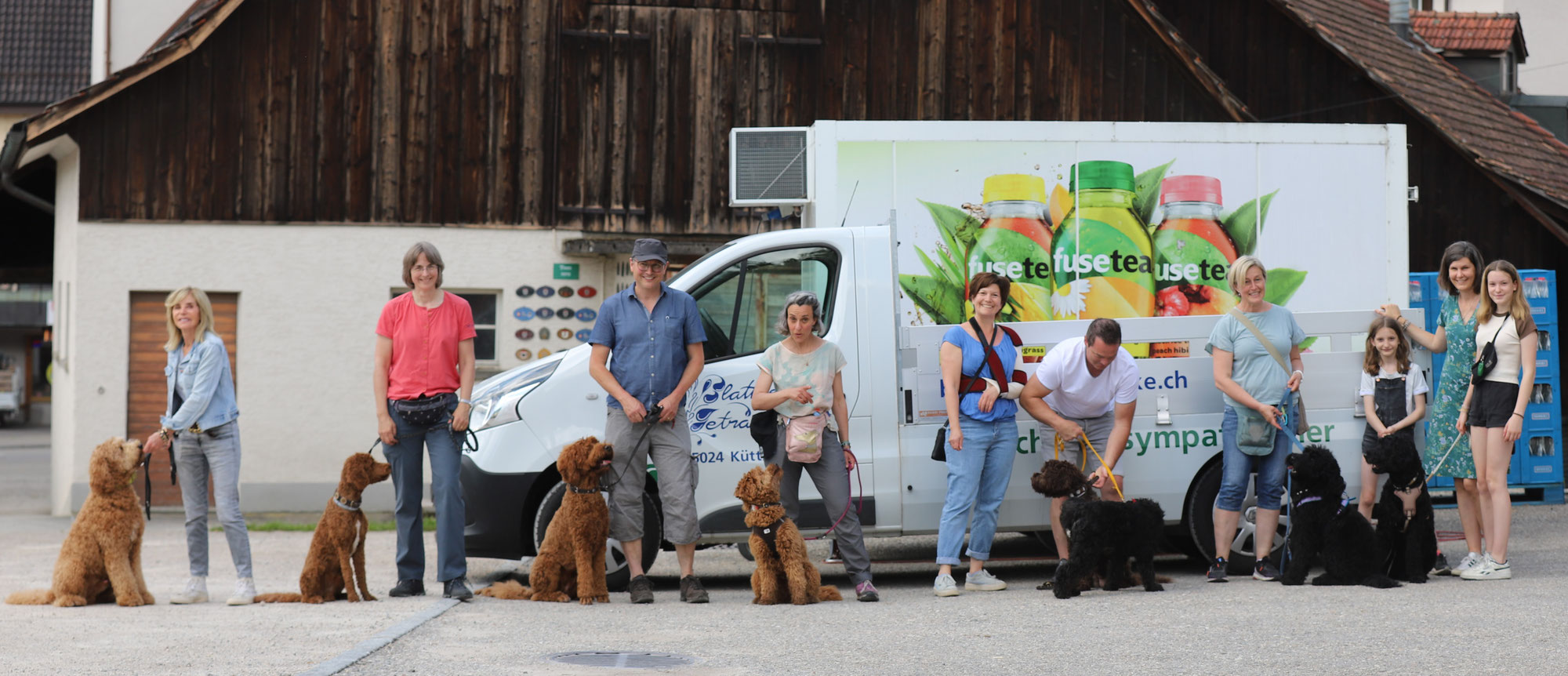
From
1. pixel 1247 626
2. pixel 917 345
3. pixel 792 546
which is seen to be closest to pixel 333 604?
pixel 792 546

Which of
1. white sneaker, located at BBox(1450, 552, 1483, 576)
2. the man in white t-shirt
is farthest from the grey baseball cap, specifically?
white sneaker, located at BBox(1450, 552, 1483, 576)

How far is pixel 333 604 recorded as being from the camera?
750cm

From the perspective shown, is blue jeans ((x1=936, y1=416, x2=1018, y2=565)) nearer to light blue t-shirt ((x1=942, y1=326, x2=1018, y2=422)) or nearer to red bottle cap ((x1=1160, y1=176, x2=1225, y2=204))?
light blue t-shirt ((x1=942, y1=326, x2=1018, y2=422))

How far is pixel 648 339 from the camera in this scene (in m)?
7.58

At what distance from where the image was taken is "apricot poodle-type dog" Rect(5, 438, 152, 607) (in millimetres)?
7379

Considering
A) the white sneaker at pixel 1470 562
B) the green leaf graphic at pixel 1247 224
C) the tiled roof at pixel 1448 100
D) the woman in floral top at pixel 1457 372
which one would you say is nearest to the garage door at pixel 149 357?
the green leaf graphic at pixel 1247 224

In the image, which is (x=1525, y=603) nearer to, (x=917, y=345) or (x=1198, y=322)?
(x=1198, y=322)

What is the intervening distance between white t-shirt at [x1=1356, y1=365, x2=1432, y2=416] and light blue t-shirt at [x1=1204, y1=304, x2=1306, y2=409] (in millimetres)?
717

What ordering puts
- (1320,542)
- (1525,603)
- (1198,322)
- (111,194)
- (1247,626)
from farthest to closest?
1. (111,194)
2. (1198,322)
3. (1320,542)
4. (1525,603)
5. (1247,626)

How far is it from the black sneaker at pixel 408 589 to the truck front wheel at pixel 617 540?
66 cm

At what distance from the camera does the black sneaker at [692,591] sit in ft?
25.3

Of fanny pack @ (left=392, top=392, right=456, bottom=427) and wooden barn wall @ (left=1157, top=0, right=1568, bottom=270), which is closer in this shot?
fanny pack @ (left=392, top=392, right=456, bottom=427)

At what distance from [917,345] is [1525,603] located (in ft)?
10.9

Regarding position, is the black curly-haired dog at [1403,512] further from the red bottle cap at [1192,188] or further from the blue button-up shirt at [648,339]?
the blue button-up shirt at [648,339]
